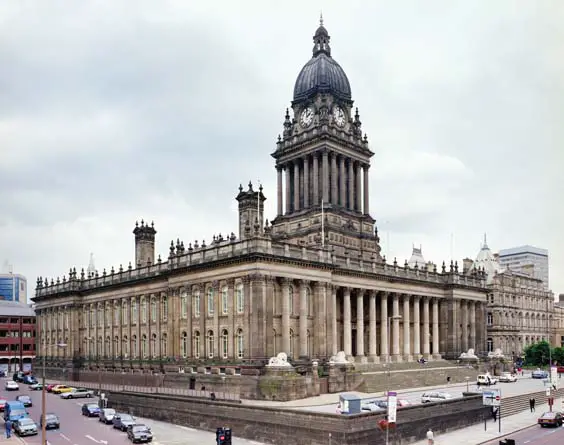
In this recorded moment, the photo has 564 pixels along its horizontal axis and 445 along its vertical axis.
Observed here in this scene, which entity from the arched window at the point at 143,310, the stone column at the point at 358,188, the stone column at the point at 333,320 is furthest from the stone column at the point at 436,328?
the arched window at the point at 143,310

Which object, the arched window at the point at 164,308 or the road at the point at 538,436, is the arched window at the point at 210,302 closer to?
the arched window at the point at 164,308

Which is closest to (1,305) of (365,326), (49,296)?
(49,296)

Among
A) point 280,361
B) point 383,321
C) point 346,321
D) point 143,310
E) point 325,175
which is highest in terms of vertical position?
point 325,175

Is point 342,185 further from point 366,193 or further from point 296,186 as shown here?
point 296,186

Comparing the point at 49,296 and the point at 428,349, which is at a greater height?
the point at 49,296

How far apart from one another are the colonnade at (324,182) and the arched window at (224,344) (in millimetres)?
30441

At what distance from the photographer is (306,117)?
107m

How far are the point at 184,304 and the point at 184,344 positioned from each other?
5185 millimetres

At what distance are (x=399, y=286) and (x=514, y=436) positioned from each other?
43580 millimetres

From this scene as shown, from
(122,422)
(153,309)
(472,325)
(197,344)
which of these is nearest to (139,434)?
(122,422)

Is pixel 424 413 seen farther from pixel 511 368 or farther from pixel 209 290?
pixel 511 368

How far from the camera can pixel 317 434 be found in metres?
51.6

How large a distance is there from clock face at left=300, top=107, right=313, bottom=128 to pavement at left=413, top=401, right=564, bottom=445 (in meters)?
55.9

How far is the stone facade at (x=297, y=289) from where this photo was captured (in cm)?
7862
